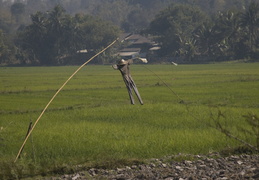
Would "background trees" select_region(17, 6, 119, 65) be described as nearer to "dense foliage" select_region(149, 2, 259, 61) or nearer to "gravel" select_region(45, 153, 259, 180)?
"dense foliage" select_region(149, 2, 259, 61)

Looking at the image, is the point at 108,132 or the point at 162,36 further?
the point at 162,36

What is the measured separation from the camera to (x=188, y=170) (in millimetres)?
7383

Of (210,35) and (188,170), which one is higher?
(188,170)

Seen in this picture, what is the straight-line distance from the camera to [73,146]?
9.53 metres

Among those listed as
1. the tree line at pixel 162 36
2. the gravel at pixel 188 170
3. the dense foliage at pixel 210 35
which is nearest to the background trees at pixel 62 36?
the tree line at pixel 162 36

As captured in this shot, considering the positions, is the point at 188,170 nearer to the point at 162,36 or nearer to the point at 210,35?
the point at 210,35

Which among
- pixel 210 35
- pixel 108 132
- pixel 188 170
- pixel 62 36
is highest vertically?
pixel 188 170

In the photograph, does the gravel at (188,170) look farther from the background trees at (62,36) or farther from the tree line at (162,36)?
the background trees at (62,36)

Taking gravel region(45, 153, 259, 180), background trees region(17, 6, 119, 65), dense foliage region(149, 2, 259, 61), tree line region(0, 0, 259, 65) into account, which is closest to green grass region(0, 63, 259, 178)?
gravel region(45, 153, 259, 180)

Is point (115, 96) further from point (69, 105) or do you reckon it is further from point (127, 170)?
point (127, 170)

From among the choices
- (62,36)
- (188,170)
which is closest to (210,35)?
(62,36)

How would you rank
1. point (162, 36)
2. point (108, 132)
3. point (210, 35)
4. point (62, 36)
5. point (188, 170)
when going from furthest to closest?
point (62, 36) → point (162, 36) → point (210, 35) → point (108, 132) → point (188, 170)

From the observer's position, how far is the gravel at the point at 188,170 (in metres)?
6.73

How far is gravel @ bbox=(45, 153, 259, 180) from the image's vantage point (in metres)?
6.73
